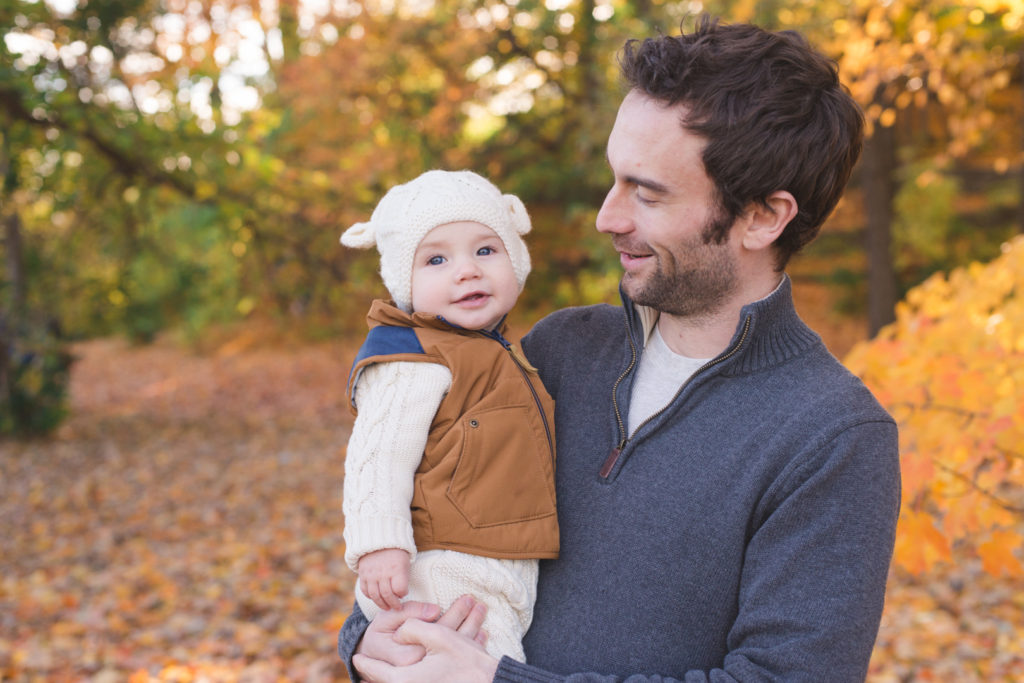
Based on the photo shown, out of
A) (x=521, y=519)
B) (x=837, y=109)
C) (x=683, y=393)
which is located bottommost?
(x=521, y=519)

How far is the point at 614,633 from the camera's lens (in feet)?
4.96

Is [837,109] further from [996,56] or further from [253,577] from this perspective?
[253,577]

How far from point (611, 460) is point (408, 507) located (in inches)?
16.3

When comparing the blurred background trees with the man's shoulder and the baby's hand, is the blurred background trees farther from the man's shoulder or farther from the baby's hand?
the baby's hand

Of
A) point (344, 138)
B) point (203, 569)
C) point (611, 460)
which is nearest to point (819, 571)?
point (611, 460)

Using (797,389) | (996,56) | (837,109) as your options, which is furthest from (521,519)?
(996,56)

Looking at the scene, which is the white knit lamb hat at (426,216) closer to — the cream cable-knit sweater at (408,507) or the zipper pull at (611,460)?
the cream cable-knit sweater at (408,507)

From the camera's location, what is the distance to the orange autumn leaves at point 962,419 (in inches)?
96.9

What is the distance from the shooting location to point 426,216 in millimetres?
1771

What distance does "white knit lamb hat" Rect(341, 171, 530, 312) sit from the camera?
1776 millimetres

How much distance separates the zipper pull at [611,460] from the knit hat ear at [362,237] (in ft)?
2.42

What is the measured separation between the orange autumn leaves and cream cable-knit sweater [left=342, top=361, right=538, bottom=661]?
143 cm

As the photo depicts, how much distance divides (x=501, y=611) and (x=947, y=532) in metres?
1.78

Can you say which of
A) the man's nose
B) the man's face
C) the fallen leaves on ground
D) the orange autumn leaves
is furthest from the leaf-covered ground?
the man's nose
